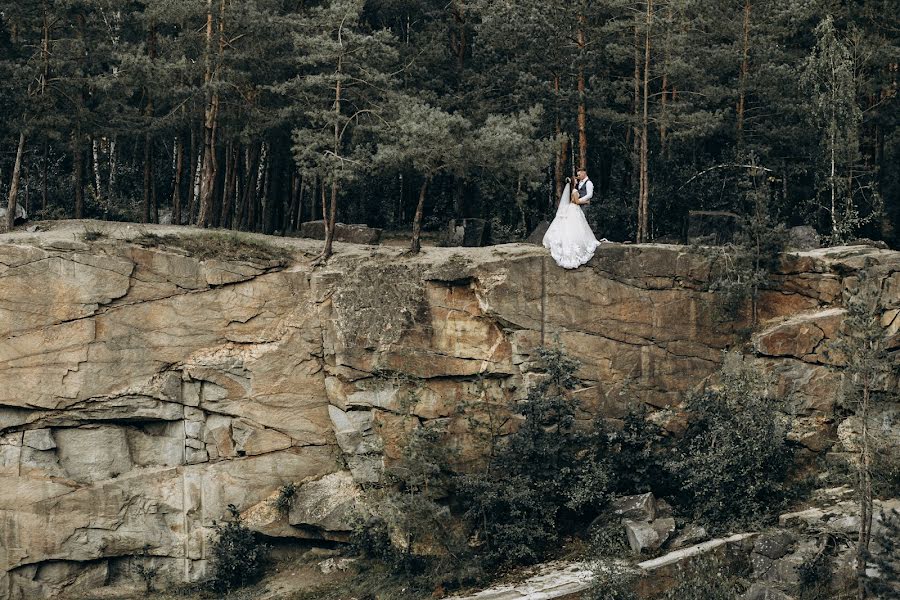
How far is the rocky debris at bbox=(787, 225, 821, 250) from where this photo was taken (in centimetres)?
3266

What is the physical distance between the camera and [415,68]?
3409 centimetres

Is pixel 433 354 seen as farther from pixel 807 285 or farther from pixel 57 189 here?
pixel 57 189

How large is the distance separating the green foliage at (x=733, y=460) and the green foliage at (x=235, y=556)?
31.4ft

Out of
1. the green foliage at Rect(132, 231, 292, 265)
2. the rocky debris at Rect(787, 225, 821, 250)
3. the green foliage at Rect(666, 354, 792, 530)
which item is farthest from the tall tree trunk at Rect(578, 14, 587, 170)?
the green foliage at Rect(132, 231, 292, 265)

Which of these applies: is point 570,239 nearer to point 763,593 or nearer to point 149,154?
point 763,593

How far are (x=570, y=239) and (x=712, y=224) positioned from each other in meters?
5.31

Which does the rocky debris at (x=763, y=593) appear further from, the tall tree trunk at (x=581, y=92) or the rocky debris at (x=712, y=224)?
the tall tree trunk at (x=581, y=92)

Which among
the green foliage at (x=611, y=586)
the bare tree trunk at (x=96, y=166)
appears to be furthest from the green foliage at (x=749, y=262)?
the bare tree trunk at (x=96, y=166)

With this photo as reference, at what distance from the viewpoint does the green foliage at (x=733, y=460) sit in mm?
27531

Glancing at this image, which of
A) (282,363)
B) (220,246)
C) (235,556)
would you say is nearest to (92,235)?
(220,246)

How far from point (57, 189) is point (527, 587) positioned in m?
20.7

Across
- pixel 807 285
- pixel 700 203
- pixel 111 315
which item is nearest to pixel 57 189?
pixel 111 315

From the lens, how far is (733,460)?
2772 centimetres

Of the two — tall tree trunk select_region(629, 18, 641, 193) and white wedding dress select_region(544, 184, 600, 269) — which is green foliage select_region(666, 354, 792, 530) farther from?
tall tree trunk select_region(629, 18, 641, 193)
